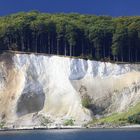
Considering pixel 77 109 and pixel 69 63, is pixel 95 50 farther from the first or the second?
pixel 77 109

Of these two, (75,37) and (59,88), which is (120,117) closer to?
(59,88)

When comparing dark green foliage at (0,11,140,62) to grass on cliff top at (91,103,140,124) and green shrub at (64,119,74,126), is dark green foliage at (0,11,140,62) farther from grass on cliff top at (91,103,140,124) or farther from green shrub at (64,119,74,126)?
green shrub at (64,119,74,126)

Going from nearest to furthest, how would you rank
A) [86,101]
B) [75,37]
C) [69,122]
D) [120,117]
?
[120,117]
[69,122]
[86,101]
[75,37]

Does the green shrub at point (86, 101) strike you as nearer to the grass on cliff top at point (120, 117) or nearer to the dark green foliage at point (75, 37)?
the grass on cliff top at point (120, 117)

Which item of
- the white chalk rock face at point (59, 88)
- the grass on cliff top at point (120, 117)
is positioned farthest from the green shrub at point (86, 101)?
the grass on cliff top at point (120, 117)

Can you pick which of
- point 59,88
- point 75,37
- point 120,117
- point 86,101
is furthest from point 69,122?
point 75,37

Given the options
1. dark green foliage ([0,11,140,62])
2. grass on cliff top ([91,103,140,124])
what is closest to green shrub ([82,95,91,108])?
grass on cliff top ([91,103,140,124])

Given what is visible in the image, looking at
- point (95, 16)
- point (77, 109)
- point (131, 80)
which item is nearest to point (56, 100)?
point (77, 109)
